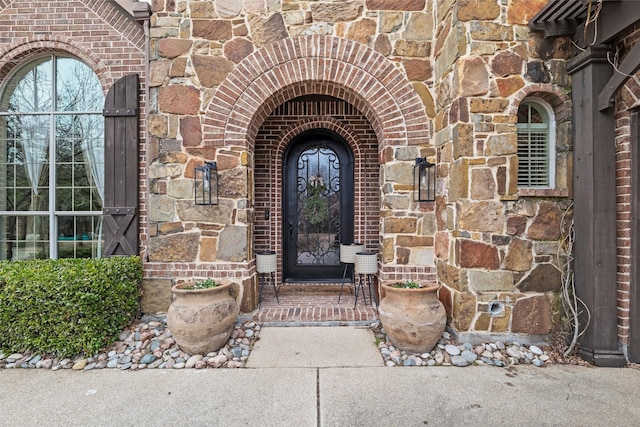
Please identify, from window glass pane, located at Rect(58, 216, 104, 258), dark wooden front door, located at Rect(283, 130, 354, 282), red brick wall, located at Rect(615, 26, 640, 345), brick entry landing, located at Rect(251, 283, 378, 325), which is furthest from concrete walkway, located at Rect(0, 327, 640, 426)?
dark wooden front door, located at Rect(283, 130, 354, 282)

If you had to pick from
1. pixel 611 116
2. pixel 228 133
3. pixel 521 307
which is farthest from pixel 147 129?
pixel 611 116

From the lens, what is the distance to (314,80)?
359 cm

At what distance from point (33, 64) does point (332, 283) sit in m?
4.86

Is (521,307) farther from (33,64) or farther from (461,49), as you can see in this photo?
(33,64)

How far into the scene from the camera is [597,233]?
2832mm

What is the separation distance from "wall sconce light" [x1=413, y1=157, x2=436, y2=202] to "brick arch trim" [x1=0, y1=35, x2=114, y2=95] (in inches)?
146

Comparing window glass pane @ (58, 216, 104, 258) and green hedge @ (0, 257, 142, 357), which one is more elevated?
window glass pane @ (58, 216, 104, 258)

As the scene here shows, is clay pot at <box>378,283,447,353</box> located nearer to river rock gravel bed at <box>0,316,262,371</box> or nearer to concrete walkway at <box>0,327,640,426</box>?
concrete walkway at <box>0,327,640,426</box>

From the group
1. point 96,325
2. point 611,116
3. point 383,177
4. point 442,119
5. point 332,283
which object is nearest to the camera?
point 611,116

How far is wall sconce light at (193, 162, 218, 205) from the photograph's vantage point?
11.4 ft

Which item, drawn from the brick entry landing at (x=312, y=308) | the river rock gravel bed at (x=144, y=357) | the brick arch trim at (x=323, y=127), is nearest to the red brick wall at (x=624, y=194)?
the brick entry landing at (x=312, y=308)

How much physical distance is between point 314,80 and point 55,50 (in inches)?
126

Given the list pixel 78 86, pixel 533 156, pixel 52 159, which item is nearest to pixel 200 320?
pixel 52 159

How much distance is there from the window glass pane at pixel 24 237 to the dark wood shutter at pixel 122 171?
1.11 m
